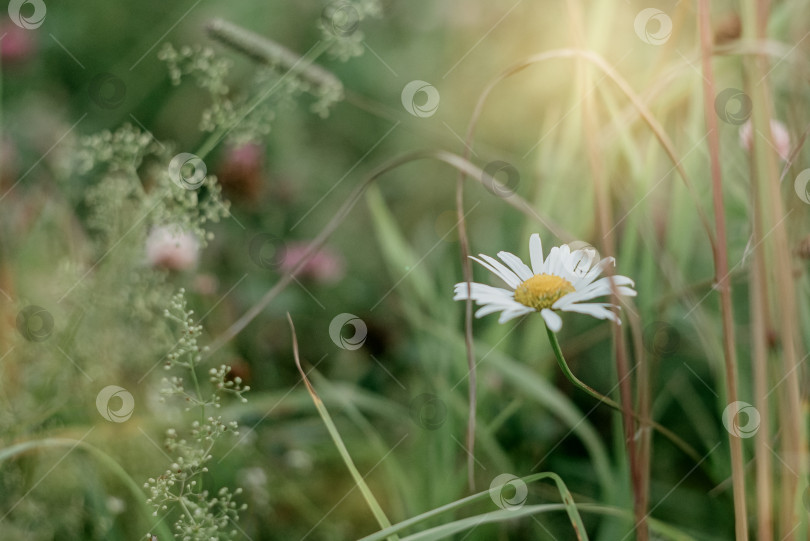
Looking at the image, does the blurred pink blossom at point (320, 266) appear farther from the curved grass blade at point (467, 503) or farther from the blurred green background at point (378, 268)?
the curved grass blade at point (467, 503)

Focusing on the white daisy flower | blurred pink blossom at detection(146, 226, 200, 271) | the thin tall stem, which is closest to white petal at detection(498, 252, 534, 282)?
the white daisy flower

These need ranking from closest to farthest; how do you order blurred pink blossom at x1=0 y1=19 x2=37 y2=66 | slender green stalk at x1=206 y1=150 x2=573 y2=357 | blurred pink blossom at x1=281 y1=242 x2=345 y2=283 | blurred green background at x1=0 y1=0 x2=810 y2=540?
slender green stalk at x1=206 y1=150 x2=573 y2=357 → blurred green background at x1=0 y1=0 x2=810 y2=540 → blurred pink blossom at x1=281 y1=242 x2=345 y2=283 → blurred pink blossom at x1=0 y1=19 x2=37 y2=66

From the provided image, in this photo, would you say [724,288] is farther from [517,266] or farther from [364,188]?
[364,188]

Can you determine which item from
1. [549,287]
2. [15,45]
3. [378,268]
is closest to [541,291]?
[549,287]

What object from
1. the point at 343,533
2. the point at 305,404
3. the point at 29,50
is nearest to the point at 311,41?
the point at 29,50

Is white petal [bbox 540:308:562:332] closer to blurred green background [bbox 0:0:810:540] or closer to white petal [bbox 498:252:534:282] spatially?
white petal [bbox 498:252:534:282]

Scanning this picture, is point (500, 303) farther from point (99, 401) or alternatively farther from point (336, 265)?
point (336, 265)

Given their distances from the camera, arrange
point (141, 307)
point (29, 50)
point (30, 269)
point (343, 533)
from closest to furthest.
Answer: point (141, 307)
point (343, 533)
point (30, 269)
point (29, 50)

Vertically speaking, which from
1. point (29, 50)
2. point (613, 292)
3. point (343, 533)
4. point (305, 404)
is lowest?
point (343, 533)
